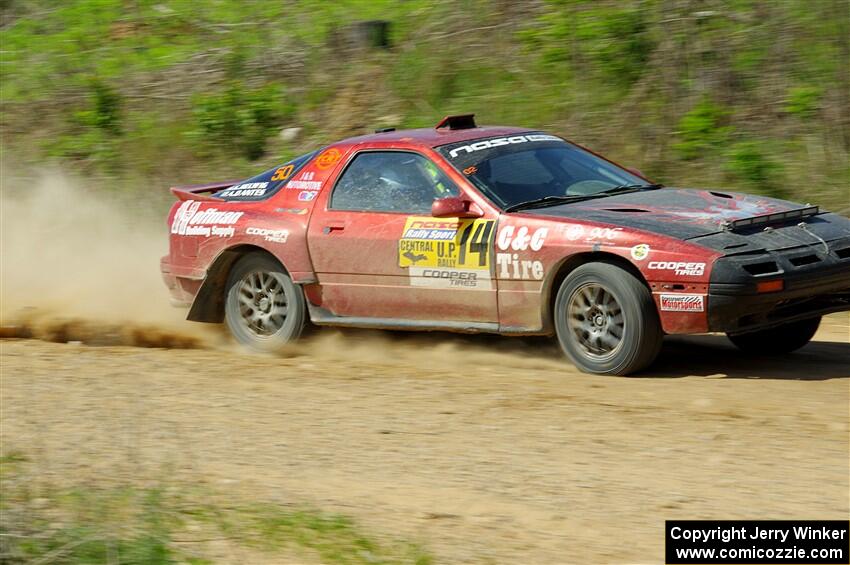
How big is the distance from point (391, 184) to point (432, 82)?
6.15 metres

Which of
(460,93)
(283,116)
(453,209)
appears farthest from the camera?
(283,116)

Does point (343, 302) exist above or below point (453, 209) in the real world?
below

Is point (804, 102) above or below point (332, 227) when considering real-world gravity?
above

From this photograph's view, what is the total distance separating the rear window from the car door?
19.1 inches

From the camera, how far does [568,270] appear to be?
741 centimetres

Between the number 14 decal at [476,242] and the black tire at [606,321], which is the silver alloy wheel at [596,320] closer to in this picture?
the black tire at [606,321]

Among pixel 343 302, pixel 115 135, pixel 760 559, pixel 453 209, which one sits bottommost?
pixel 760 559

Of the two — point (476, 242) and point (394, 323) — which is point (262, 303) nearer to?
point (394, 323)

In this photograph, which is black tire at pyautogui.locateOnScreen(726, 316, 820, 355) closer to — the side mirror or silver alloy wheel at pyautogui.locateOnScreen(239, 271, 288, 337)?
the side mirror

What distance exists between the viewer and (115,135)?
15719 mm

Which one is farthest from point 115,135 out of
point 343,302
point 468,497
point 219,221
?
point 468,497

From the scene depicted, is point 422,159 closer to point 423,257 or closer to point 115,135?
point 423,257

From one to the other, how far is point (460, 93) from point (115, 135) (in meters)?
4.74

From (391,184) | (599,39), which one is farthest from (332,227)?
(599,39)
